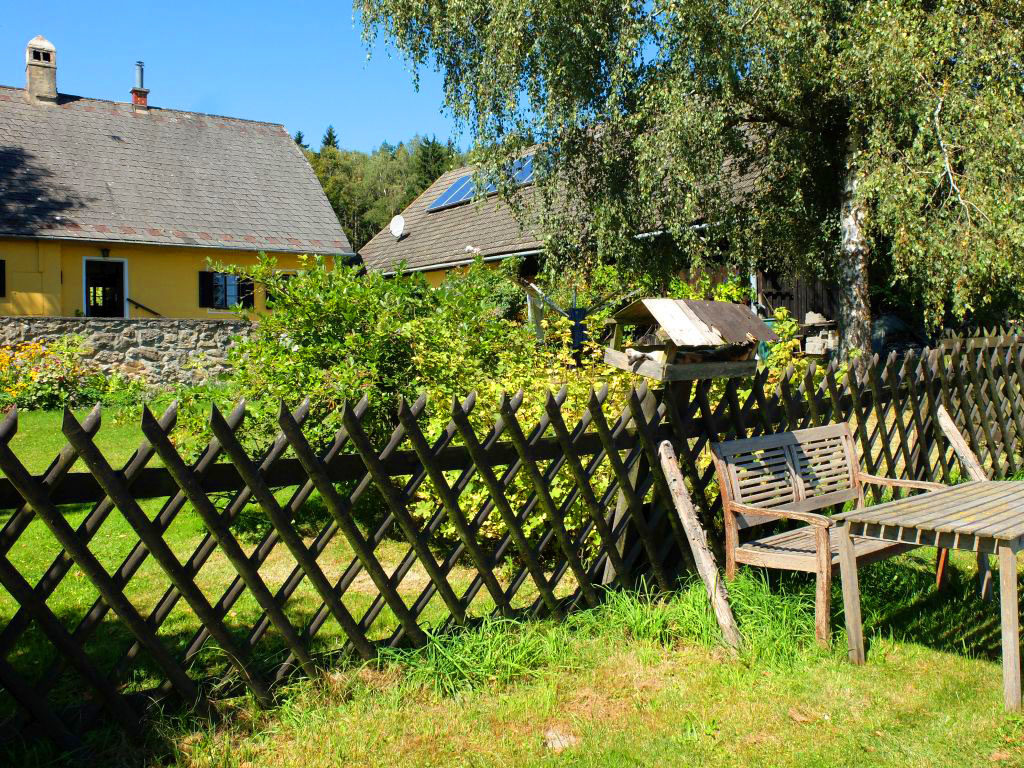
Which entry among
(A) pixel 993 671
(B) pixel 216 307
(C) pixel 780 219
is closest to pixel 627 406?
(A) pixel 993 671

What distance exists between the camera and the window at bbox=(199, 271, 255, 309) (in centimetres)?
2003

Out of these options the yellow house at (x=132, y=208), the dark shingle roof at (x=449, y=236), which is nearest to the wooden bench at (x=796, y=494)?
the dark shingle roof at (x=449, y=236)

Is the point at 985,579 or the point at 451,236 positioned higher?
the point at 451,236

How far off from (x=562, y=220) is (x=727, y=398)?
8.47 m

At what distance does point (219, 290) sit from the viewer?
20.5 m

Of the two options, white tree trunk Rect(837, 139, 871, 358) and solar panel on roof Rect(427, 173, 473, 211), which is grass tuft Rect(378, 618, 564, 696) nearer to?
white tree trunk Rect(837, 139, 871, 358)

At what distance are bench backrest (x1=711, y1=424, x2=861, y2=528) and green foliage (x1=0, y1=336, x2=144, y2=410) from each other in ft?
31.3

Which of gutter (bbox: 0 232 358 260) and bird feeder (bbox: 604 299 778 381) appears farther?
gutter (bbox: 0 232 358 260)

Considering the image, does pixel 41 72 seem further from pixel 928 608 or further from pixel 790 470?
pixel 928 608

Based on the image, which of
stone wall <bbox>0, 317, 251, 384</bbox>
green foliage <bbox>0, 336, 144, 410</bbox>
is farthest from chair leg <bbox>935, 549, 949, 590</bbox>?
stone wall <bbox>0, 317, 251, 384</bbox>

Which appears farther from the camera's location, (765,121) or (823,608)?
(765,121)

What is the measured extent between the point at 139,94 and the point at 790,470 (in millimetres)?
23347

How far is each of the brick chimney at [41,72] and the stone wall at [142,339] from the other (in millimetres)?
10001

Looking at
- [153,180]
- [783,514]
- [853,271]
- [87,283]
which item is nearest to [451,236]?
[153,180]
